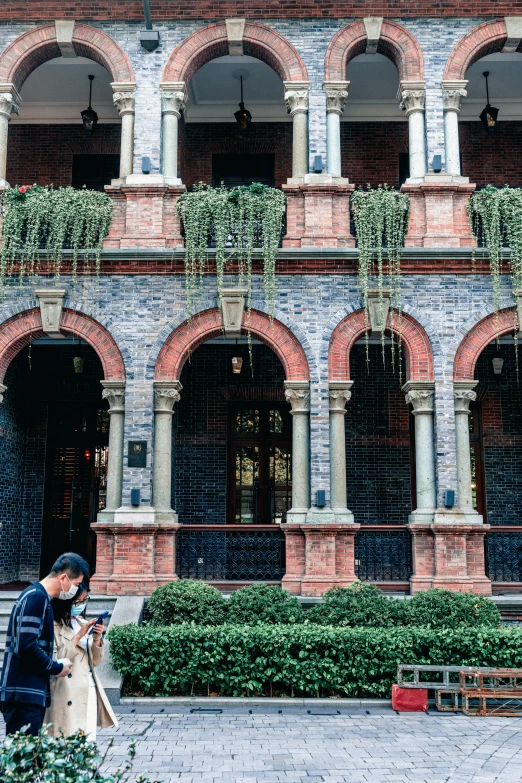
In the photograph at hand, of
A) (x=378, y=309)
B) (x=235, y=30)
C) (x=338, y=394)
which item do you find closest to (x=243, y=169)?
(x=235, y=30)

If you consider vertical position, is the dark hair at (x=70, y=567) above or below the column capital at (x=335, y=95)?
below


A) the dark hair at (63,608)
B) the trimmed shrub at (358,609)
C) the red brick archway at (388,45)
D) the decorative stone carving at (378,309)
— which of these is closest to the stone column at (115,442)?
the trimmed shrub at (358,609)

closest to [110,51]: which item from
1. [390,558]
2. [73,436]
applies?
[73,436]

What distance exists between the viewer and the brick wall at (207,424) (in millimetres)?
15219

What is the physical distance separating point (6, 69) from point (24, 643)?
11.7m

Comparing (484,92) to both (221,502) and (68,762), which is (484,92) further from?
(68,762)

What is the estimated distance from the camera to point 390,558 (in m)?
12.2

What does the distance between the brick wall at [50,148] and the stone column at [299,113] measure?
435 cm

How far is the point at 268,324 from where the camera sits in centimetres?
1268

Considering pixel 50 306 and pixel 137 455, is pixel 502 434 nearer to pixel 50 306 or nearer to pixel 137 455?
pixel 137 455

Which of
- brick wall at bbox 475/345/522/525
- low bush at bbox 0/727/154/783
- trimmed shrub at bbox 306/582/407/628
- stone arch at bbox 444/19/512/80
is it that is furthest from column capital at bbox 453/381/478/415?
low bush at bbox 0/727/154/783

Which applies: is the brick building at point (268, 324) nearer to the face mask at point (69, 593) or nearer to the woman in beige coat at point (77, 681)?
the woman in beige coat at point (77, 681)

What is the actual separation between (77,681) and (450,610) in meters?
6.11

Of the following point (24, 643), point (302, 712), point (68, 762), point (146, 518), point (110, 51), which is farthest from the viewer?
point (110, 51)
